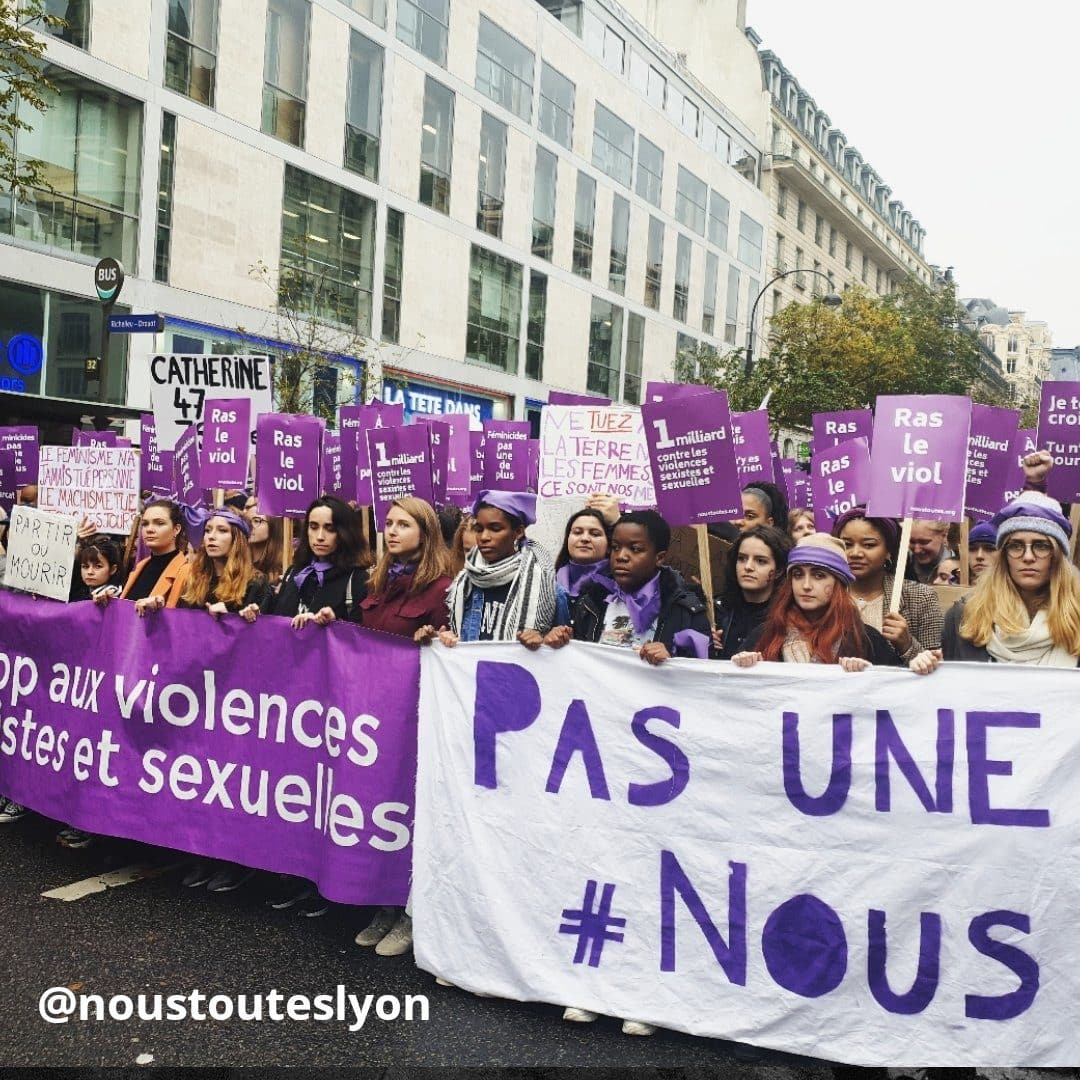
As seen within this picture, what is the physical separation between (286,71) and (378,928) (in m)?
21.1

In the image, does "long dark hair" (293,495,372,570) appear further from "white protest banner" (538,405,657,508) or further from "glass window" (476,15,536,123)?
"glass window" (476,15,536,123)

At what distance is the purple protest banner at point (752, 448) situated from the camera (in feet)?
24.6

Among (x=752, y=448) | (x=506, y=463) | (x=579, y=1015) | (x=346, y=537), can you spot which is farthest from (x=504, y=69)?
(x=579, y=1015)

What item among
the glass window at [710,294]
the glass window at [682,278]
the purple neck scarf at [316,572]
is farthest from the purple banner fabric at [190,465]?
the glass window at [710,294]

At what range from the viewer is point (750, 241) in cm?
4453

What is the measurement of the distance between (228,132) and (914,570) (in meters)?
17.7

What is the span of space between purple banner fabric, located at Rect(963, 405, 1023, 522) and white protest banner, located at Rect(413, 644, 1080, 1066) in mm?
4134

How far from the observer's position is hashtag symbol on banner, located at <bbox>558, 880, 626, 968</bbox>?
3643 mm

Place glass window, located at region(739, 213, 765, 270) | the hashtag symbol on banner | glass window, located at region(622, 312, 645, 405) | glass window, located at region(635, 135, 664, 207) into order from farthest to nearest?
glass window, located at region(739, 213, 765, 270), glass window, located at region(622, 312, 645, 405), glass window, located at region(635, 135, 664, 207), the hashtag symbol on banner

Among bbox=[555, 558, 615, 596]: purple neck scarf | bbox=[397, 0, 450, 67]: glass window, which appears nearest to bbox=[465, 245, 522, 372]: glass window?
bbox=[397, 0, 450, 67]: glass window

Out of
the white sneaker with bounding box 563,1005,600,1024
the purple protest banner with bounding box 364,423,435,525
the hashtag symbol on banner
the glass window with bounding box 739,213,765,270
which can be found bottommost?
the white sneaker with bounding box 563,1005,600,1024

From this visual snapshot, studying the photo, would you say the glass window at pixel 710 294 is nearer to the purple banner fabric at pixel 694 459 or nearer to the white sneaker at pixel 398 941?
the purple banner fabric at pixel 694 459

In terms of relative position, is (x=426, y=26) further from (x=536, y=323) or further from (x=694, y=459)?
(x=694, y=459)

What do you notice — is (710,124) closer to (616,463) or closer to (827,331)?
(827,331)
